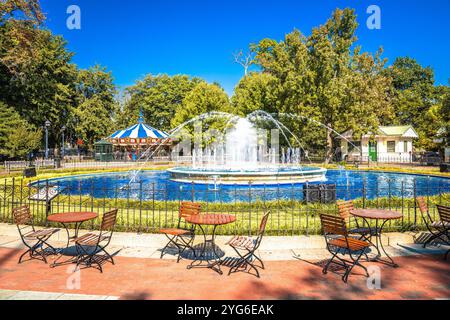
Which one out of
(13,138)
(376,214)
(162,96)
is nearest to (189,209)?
(376,214)

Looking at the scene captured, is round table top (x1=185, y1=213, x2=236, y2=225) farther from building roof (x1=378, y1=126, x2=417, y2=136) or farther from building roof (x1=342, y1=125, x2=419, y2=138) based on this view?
building roof (x1=378, y1=126, x2=417, y2=136)

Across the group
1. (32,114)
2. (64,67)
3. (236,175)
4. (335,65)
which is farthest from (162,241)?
(64,67)

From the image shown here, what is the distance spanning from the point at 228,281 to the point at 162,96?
5936cm

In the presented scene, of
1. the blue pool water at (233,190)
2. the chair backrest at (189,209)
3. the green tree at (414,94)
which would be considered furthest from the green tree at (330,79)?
the chair backrest at (189,209)

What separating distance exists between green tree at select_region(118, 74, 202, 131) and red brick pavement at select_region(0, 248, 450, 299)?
55.4 m

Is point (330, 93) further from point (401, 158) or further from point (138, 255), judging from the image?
point (138, 255)

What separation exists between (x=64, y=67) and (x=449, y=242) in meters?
50.7

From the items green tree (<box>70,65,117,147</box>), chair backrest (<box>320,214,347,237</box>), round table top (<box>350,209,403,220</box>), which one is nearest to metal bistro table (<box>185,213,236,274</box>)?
chair backrest (<box>320,214,347,237</box>)

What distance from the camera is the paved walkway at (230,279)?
5254 mm

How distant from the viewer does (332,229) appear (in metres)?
6.27

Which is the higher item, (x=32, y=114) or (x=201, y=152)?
(x=32, y=114)

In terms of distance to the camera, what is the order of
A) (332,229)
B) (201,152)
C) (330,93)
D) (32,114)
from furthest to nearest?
(201,152) → (32,114) → (330,93) → (332,229)

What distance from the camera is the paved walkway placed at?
525cm

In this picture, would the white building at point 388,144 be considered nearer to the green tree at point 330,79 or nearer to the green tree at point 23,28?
the green tree at point 330,79
